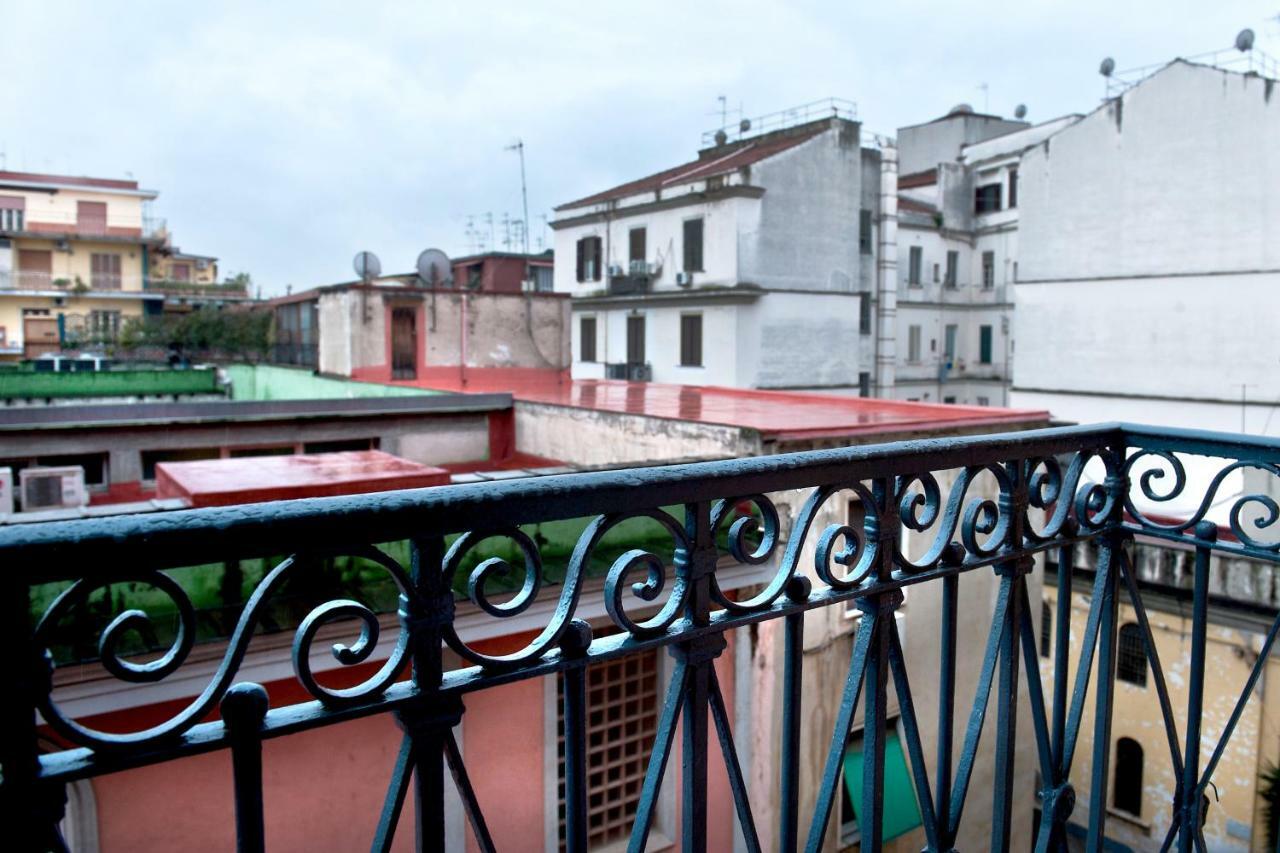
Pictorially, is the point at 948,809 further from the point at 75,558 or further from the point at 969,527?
the point at 75,558

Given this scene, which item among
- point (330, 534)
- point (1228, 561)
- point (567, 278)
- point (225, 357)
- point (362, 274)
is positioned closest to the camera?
point (330, 534)

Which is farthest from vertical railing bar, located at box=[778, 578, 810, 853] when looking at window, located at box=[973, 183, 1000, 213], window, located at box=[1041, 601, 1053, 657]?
window, located at box=[973, 183, 1000, 213]

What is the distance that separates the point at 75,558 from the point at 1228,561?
14.5 metres

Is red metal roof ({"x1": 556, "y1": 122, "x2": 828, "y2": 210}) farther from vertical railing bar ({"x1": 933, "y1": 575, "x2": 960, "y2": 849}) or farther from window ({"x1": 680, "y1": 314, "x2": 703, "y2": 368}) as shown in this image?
vertical railing bar ({"x1": 933, "y1": 575, "x2": 960, "y2": 849})

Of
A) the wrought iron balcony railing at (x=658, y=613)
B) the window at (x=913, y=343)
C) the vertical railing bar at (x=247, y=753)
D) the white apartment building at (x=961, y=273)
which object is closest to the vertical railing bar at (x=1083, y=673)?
the wrought iron balcony railing at (x=658, y=613)

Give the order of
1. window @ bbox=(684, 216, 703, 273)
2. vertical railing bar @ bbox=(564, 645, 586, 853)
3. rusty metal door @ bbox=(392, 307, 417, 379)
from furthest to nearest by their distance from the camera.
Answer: window @ bbox=(684, 216, 703, 273) → rusty metal door @ bbox=(392, 307, 417, 379) → vertical railing bar @ bbox=(564, 645, 586, 853)

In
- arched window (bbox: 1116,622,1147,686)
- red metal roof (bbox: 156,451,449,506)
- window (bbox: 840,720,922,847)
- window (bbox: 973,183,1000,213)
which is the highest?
window (bbox: 973,183,1000,213)

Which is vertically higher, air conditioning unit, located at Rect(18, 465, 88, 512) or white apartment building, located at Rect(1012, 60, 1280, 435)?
white apartment building, located at Rect(1012, 60, 1280, 435)

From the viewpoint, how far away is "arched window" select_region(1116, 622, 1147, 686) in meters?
13.4

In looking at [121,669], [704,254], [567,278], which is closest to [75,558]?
[121,669]

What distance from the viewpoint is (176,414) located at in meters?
12.8

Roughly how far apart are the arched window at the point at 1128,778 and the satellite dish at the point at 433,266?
17.1 m

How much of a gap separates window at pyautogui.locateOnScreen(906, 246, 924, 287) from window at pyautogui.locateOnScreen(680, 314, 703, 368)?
9643 millimetres

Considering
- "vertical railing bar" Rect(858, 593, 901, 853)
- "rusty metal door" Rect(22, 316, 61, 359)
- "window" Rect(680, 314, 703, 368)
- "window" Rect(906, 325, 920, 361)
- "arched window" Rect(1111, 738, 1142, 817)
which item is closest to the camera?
"vertical railing bar" Rect(858, 593, 901, 853)
